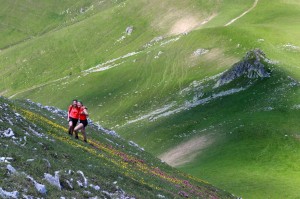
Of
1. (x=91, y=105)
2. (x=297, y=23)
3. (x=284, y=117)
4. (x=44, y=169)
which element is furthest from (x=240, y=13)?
(x=44, y=169)

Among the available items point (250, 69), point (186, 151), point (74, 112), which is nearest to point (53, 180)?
point (74, 112)

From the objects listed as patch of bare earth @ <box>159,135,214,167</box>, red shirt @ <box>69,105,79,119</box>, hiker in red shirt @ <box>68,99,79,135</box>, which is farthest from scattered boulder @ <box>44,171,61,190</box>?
Result: patch of bare earth @ <box>159,135,214,167</box>

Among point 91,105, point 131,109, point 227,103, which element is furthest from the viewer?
point 91,105

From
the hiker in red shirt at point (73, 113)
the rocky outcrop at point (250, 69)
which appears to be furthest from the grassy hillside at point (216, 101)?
the hiker in red shirt at point (73, 113)

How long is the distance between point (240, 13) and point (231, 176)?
15282cm

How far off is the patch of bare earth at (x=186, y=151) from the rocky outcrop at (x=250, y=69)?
23284 mm

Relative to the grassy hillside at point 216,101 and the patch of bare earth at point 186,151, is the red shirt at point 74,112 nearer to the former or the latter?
the grassy hillside at point 216,101

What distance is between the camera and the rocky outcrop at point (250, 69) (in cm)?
9162

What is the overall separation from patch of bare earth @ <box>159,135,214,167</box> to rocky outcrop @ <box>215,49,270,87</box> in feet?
76.4

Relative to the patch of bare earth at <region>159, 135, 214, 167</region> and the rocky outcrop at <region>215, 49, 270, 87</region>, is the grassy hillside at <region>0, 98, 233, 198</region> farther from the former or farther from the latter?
the rocky outcrop at <region>215, 49, 270, 87</region>

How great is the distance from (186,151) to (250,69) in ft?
94.3

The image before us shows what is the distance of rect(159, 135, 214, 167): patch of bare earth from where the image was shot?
7056 centimetres

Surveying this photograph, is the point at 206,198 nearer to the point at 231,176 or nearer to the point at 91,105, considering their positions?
the point at 231,176

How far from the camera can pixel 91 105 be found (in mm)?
147500
